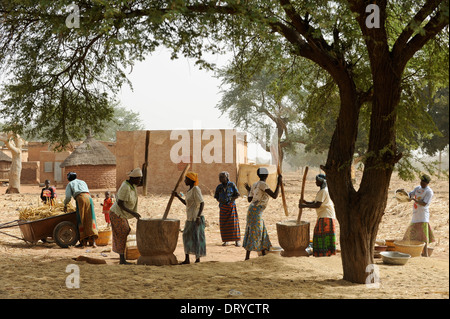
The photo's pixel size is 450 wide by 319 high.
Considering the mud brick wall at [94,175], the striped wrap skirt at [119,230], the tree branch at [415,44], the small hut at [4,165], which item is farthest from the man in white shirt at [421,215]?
the small hut at [4,165]

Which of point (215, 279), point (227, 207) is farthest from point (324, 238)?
point (227, 207)

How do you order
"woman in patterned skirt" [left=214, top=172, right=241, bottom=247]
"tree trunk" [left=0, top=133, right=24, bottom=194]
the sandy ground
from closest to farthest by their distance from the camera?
the sandy ground < "woman in patterned skirt" [left=214, top=172, right=241, bottom=247] < "tree trunk" [left=0, top=133, right=24, bottom=194]

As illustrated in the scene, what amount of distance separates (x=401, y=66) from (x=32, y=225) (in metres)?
7.58

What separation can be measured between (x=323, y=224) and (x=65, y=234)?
538 centimetres

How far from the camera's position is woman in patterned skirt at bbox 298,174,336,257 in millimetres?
7465

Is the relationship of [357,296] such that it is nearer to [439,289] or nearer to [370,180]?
[439,289]

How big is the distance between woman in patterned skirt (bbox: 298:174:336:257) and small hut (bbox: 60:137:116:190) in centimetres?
2146

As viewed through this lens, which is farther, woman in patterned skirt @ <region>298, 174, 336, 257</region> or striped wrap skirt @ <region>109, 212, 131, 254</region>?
woman in patterned skirt @ <region>298, 174, 336, 257</region>

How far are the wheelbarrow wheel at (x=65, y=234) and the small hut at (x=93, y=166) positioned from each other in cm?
1815

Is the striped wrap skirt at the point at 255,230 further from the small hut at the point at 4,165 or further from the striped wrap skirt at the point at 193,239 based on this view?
the small hut at the point at 4,165

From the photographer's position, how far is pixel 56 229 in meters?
9.17

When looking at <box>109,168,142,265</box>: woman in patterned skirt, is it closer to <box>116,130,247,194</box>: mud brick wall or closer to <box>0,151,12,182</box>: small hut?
<box>116,130,247,194</box>: mud brick wall

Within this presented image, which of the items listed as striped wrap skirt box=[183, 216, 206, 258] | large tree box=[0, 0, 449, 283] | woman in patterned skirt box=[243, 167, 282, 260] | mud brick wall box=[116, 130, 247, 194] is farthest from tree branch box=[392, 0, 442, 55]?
mud brick wall box=[116, 130, 247, 194]

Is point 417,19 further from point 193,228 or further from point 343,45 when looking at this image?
point 193,228
